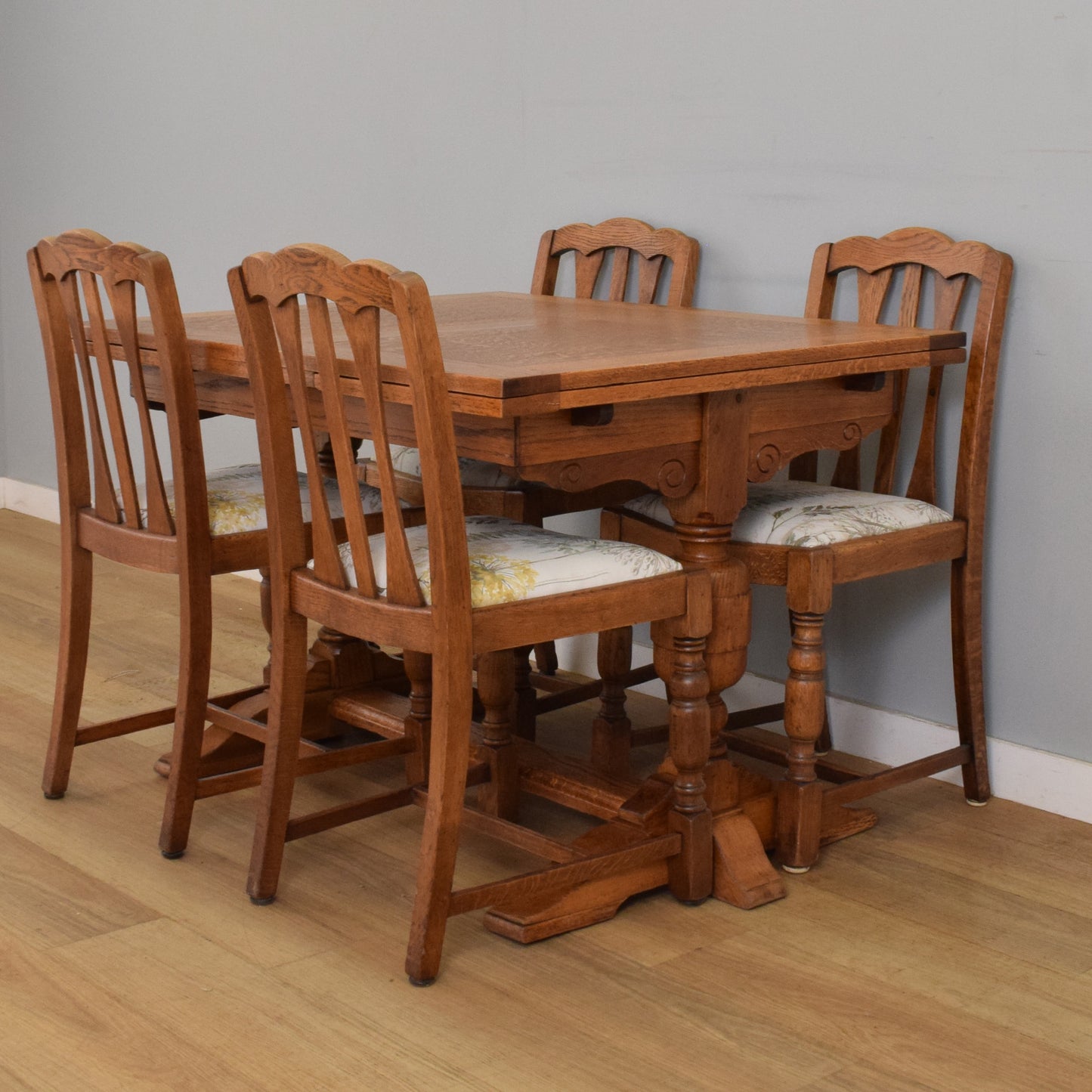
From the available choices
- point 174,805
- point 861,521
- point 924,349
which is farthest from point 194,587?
point 924,349

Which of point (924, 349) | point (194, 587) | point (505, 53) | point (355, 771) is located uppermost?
point (505, 53)

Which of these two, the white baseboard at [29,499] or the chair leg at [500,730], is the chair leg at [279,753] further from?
the white baseboard at [29,499]

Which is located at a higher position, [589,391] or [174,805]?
[589,391]

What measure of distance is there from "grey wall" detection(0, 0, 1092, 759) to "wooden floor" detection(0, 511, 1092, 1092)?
428 mm

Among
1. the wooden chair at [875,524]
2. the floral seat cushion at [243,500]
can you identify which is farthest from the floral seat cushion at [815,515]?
the floral seat cushion at [243,500]

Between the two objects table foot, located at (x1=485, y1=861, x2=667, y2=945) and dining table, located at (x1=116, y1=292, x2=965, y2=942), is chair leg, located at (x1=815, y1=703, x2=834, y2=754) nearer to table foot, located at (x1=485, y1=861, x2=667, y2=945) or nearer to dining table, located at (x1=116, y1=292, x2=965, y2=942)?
dining table, located at (x1=116, y1=292, x2=965, y2=942)

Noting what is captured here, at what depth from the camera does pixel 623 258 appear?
10.4 ft

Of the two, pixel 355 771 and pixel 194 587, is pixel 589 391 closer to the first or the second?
pixel 194 587

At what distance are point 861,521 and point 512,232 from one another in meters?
1.38

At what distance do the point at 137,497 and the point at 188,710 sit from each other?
0.36m

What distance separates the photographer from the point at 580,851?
2.25 m

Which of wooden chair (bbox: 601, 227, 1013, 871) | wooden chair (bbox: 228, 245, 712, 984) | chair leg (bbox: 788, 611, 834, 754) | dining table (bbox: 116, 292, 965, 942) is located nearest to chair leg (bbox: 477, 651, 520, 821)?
dining table (bbox: 116, 292, 965, 942)

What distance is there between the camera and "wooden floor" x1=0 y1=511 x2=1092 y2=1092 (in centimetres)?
184

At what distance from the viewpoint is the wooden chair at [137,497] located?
7.70 ft
